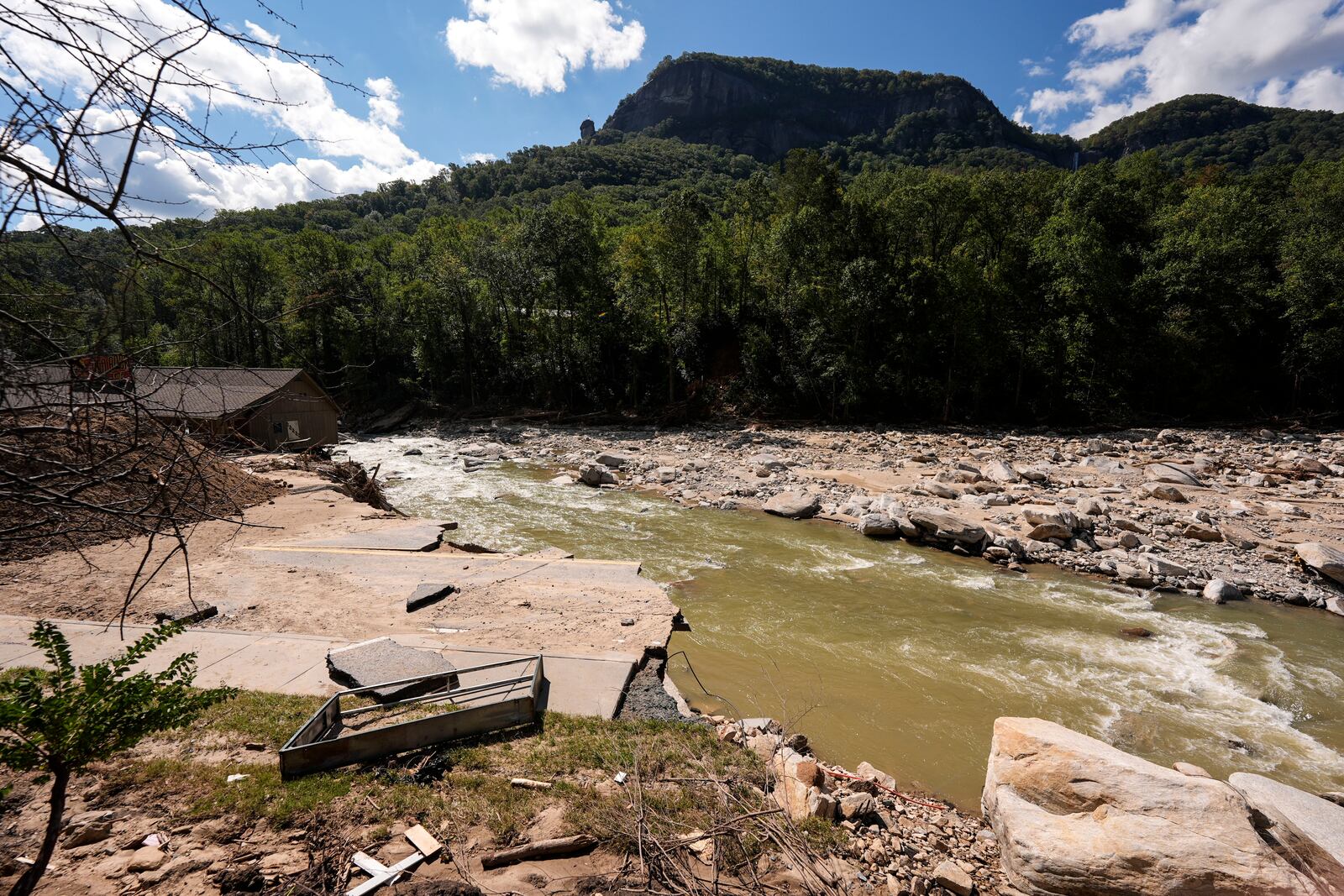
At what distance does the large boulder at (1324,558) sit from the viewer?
1045 cm

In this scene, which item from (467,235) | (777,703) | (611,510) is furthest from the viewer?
(467,235)

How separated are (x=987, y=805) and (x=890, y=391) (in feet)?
83.3

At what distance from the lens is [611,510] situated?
15867 mm

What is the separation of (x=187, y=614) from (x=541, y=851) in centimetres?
657

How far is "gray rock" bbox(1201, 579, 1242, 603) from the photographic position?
1020cm

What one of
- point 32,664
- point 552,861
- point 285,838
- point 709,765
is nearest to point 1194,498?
point 709,765

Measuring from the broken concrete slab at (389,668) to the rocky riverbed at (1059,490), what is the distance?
10.7 m

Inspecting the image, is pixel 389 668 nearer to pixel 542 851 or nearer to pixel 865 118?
pixel 542 851

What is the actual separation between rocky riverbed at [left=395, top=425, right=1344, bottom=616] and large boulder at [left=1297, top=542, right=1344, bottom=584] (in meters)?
0.03

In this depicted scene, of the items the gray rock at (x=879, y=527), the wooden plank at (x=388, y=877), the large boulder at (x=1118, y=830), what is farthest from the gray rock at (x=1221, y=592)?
the wooden plank at (x=388, y=877)

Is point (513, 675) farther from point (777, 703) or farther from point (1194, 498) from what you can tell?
point (1194, 498)

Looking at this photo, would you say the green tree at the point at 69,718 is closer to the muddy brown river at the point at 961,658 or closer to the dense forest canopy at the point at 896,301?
the muddy brown river at the point at 961,658

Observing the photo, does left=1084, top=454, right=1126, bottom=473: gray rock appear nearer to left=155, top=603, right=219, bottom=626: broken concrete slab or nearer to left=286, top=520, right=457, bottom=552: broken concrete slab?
left=286, top=520, right=457, bottom=552: broken concrete slab

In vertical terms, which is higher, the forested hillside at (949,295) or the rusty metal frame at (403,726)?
the forested hillside at (949,295)
